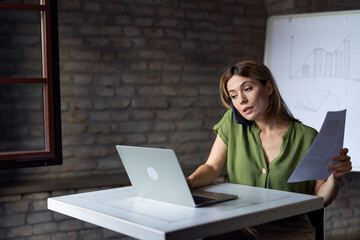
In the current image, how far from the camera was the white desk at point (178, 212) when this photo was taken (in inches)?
56.9

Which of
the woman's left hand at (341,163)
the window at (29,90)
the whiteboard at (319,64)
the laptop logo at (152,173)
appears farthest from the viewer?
the whiteboard at (319,64)

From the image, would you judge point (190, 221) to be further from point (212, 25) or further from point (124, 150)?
point (212, 25)

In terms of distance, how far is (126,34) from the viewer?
3541 mm

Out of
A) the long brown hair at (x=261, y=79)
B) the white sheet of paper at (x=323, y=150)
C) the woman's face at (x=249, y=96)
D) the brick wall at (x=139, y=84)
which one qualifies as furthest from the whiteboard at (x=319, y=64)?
the white sheet of paper at (x=323, y=150)

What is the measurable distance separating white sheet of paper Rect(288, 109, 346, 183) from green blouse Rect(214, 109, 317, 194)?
270mm

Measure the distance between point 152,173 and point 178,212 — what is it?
20cm

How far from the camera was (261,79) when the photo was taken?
2195mm

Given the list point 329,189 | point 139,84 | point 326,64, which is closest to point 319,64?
point 326,64

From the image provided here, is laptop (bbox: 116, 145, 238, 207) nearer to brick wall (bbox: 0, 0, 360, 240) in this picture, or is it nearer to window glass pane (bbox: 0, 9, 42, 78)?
brick wall (bbox: 0, 0, 360, 240)

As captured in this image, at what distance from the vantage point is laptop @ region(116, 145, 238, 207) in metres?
1.62

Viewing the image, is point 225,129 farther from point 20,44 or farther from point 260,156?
point 20,44

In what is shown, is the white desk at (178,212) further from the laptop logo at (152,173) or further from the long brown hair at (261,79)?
the long brown hair at (261,79)

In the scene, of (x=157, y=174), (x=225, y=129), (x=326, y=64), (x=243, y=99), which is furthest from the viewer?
(x=326, y=64)

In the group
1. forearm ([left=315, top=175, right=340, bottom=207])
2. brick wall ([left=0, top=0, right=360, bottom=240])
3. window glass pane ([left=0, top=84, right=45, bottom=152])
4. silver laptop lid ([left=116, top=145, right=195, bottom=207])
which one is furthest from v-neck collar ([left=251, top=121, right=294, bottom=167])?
window glass pane ([left=0, top=84, right=45, bottom=152])
